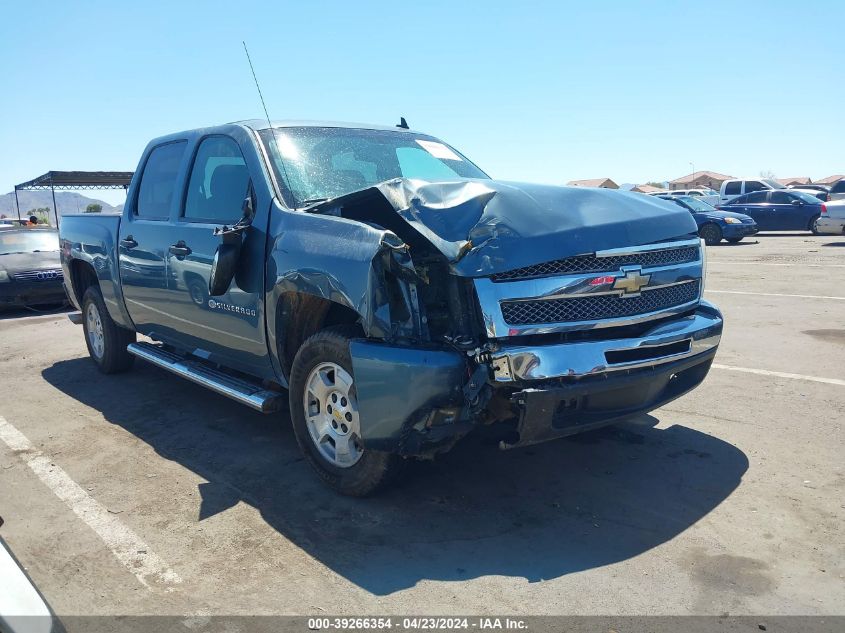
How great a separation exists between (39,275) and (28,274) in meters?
0.15

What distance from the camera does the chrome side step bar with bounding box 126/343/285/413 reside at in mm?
4289

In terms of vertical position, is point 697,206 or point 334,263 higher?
point 334,263

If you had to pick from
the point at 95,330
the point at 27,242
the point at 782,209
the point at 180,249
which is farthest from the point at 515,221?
the point at 782,209

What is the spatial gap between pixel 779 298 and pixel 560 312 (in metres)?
7.61

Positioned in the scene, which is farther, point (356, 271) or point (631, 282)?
point (631, 282)

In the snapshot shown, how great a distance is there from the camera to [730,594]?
9.39 ft

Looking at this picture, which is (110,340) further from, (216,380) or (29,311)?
(29,311)

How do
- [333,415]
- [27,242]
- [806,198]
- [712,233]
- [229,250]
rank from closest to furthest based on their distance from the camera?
1. [333,415]
2. [229,250]
3. [27,242]
4. [712,233]
5. [806,198]

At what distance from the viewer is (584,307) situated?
3.45 m

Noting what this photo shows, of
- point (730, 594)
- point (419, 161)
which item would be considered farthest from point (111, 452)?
point (730, 594)

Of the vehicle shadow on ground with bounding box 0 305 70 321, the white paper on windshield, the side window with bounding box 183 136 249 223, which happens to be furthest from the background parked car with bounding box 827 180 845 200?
the side window with bounding box 183 136 249 223

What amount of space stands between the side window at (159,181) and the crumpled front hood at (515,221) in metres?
2.48

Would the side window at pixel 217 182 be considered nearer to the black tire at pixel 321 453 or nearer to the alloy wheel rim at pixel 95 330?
the black tire at pixel 321 453

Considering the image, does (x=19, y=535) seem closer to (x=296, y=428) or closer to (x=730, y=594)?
(x=296, y=428)
